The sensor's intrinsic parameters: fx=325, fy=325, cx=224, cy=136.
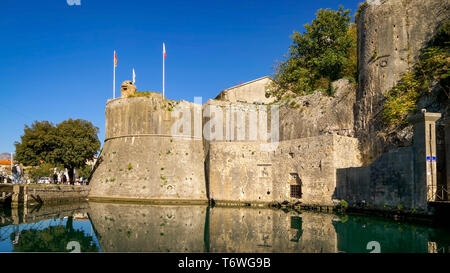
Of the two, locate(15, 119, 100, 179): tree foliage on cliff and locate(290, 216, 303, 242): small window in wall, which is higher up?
locate(15, 119, 100, 179): tree foliage on cliff

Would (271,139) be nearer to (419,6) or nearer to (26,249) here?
(419,6)

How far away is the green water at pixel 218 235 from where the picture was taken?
34.3ft

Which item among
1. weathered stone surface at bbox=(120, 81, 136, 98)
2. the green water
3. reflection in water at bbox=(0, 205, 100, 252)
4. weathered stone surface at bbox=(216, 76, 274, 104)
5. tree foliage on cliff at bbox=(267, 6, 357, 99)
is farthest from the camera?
weathered stone surface at bbox=(216, 76, 274, 104)

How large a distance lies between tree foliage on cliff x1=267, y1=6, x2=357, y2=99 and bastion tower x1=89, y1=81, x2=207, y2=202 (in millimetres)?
Result: 10299

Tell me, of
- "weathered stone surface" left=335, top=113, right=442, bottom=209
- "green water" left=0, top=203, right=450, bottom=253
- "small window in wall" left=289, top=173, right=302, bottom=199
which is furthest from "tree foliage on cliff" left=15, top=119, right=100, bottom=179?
"weathered stone surface" left=335, top=113, right=442, bottom=209

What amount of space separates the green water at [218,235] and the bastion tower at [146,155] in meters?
9.12

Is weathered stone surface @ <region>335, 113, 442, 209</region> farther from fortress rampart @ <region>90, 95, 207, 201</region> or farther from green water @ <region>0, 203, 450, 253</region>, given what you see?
fortress rampart @ <region>90, 95, 207, 201</region>

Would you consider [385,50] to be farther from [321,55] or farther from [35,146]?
[35,146]

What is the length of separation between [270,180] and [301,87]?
34.2ft

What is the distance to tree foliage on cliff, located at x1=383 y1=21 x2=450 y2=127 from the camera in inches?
748

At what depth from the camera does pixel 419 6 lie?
847 inches

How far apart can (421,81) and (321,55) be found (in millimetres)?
11521

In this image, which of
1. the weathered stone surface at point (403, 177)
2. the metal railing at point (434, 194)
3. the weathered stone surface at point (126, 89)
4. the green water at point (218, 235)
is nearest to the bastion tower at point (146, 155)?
the weathered stone surface at point (126, 89)
